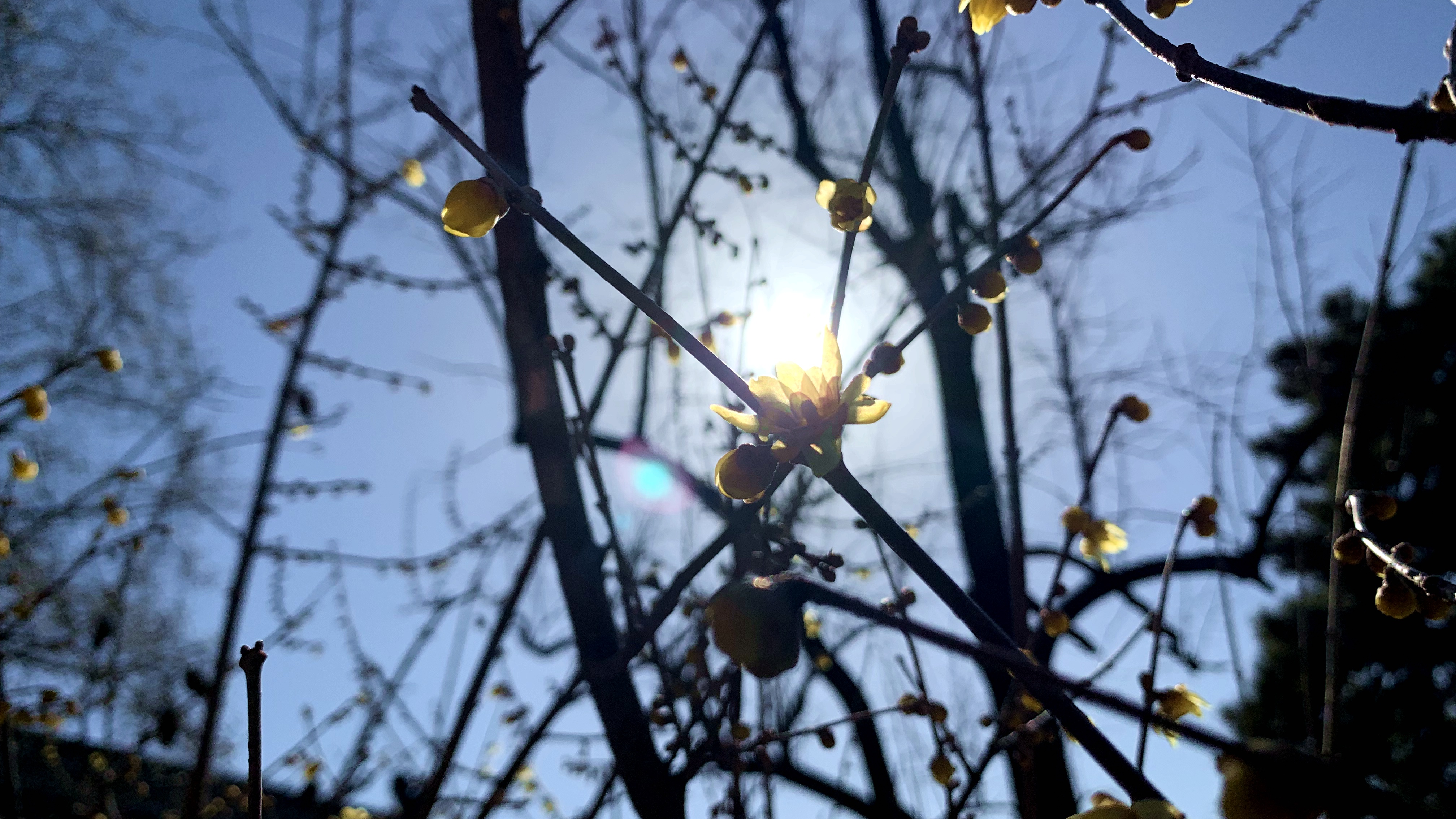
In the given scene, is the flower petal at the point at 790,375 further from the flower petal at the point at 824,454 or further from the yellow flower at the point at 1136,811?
the yellow flower at the point at 1136,811

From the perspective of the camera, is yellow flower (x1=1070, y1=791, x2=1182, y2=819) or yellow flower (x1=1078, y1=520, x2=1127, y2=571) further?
yellow flower (x1=1078, y1=520, x2=1127, y2=571)

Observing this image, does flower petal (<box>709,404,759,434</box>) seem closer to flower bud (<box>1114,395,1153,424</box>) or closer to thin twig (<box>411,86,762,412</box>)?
thin twig (<box>411,86,762,412</box>)

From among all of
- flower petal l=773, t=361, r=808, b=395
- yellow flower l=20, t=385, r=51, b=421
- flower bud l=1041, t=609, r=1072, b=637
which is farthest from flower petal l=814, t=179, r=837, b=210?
yellow flower l=20, t=385, r=51, b=421

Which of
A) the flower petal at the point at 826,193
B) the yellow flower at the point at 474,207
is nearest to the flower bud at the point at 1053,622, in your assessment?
the flower petal at the point at 826,193

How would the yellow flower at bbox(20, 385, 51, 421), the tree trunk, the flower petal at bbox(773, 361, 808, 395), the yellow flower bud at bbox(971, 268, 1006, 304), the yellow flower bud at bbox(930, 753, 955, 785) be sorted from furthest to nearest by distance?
the yellow flower at bbox(20, 385, 51, 421) → the tree trunk → the yellow flower bud at bbox(930, 753, 955, 785) → the yellow flower bud at bbox(971, 268, 1006, 304) → the flower petal at bbox(773, 361, 808, 395)

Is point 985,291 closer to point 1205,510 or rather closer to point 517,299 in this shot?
point 1205,510

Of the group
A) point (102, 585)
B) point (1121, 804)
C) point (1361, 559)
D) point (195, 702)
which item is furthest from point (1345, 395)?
point (102, 585)
